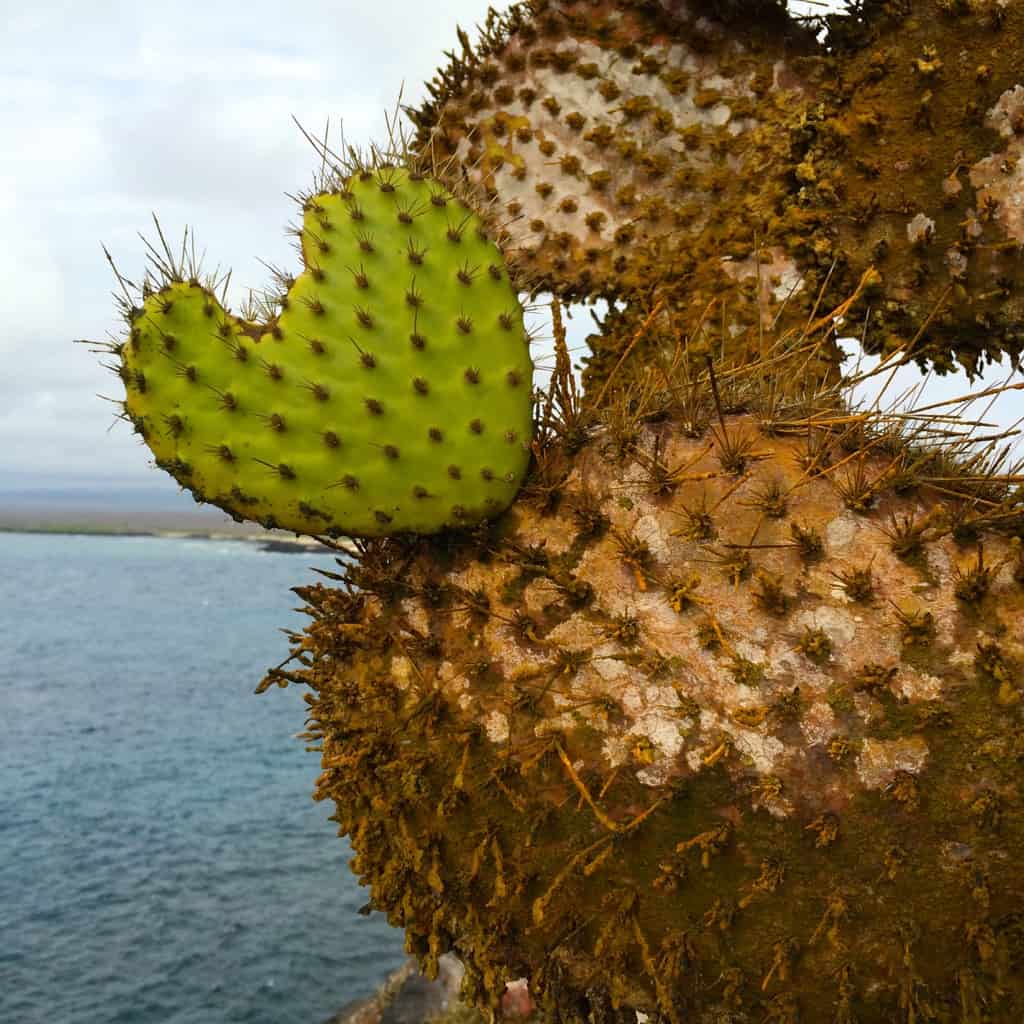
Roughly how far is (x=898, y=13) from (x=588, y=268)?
1.03 metres

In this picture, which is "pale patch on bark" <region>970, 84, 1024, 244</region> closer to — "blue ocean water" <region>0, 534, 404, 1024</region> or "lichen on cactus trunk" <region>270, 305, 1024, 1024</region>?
"lichen on cactus trunk" <region>270, 305, 1024, 1024</region>

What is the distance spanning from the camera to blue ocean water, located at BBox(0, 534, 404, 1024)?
1367 centimetres

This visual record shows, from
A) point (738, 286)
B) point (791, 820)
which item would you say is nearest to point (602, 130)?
point (738, 286)

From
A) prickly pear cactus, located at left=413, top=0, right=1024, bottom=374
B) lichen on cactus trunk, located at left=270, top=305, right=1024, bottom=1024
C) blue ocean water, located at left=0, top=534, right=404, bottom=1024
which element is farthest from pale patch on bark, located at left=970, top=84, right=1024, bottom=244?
blue ocean water, located at left=0, top=534, right=404, bottom=1024

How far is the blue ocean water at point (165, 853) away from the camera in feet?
44.9

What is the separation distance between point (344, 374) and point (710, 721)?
0.90 m

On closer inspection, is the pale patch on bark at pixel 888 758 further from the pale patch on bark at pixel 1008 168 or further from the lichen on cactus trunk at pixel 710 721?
the pale patch on bark at pixel 1008 168

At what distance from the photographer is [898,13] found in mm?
2430

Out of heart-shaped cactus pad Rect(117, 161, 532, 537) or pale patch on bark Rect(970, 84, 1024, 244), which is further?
pale patch on bark Rect(970, 84, 1024, 244)

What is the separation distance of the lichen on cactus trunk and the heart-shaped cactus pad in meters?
0.20

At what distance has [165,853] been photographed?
18516mm

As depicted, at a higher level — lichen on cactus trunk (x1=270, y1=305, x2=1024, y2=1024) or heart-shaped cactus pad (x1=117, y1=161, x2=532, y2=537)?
heart-shaped cactus pad (x1=117, y1=161, x2=532, y2=537)

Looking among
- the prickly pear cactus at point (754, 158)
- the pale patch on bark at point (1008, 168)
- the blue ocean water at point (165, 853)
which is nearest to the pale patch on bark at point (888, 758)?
the prickly pear cactus at point (754, 158)

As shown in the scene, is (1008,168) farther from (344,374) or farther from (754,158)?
(344,374)
